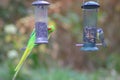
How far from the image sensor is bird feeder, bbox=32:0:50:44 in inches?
146

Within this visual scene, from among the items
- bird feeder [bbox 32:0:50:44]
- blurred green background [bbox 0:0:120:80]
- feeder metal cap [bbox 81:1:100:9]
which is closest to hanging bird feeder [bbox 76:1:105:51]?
feeder metal cap [bbox 81:1:100:9]

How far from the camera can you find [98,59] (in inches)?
362

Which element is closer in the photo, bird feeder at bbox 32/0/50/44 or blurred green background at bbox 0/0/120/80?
bird feeder at bbox 32/0/50/44

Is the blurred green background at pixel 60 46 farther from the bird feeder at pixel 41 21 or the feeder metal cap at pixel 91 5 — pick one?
the feeder metal cap at pixel 91 5

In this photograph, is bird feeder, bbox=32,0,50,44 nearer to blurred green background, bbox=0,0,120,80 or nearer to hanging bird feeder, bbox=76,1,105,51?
hanging bird feeder, bbox=76,1,105,51

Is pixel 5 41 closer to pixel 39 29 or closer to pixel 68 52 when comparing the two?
pixel 68 52

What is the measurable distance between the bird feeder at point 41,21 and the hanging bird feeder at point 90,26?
1.05 ft

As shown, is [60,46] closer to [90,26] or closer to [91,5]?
[90,26]

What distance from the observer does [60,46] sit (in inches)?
360

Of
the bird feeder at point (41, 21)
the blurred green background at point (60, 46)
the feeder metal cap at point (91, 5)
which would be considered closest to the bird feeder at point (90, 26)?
the feeder metal cap at point (91, 5)

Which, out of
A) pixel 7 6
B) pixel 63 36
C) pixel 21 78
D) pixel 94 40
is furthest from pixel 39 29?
pixel 63 36

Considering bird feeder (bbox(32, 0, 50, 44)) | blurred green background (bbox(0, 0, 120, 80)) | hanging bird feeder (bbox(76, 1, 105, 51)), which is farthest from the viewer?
blurred green background (bbox(0, 0, 120, 80))

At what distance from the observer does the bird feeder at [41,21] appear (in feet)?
12.2

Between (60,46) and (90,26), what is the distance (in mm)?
5164
